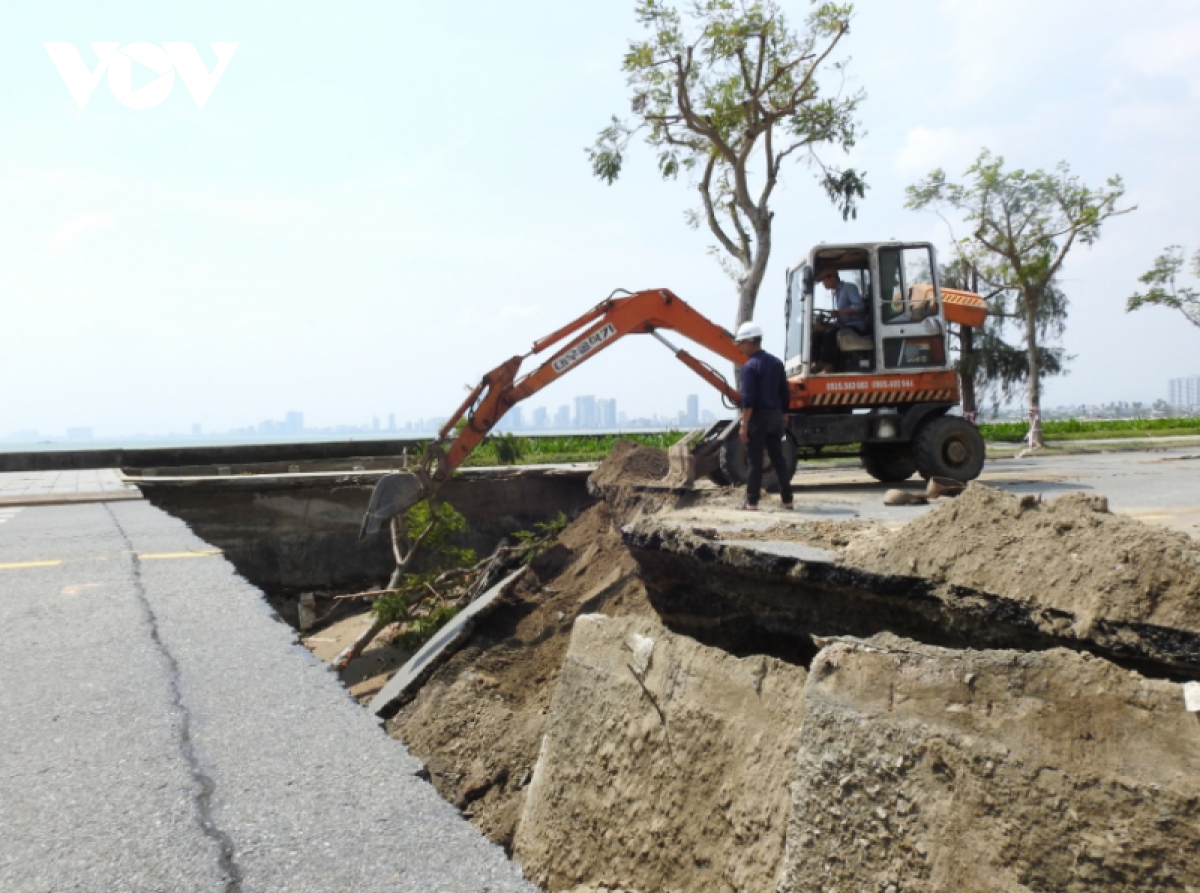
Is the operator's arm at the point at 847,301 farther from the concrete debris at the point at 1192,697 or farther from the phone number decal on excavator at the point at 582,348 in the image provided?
the concrete debris at the point at 1192,697

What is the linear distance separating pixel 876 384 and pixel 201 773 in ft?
31.5

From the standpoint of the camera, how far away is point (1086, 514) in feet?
13.8

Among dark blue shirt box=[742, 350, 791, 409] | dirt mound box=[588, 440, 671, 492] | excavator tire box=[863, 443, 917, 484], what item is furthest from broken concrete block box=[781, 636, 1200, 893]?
excavator tire box=[863, 443, 917, 484]

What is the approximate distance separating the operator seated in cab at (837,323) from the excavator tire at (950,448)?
4.23 ft

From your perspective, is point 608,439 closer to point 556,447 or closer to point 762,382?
point 556,447

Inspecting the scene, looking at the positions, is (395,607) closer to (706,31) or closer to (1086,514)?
(1086,514)

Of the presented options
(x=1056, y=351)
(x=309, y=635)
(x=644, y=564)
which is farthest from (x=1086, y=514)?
(x=1056, y=351)

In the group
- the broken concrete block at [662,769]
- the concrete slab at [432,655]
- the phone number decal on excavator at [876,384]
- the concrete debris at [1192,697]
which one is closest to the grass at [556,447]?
the phone number decal on excavator at [876,384]

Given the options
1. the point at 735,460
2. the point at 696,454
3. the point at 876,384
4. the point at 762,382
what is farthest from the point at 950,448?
the point at 762,382

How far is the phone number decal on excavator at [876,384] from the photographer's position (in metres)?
10.9

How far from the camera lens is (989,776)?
3.00 metres

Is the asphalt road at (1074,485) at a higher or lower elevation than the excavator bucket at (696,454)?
lower

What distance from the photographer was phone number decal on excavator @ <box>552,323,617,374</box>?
Answer: 10055 mm

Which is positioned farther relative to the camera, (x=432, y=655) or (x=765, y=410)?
(x=765, y=410)
